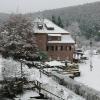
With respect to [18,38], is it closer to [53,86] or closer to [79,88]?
[53,86]

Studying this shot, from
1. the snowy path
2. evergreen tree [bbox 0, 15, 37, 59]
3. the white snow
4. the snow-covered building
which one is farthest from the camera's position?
the snow-covered building

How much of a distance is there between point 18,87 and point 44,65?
13871 millimetres

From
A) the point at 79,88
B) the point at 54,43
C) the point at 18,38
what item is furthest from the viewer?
the point at 54,43

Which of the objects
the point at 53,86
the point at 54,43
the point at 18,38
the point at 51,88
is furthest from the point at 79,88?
the point at 54,43

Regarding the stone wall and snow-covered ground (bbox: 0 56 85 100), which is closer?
the stone wall

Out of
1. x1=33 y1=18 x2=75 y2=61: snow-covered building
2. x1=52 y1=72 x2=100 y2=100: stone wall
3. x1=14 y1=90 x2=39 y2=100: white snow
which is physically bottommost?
x1=14 y1=90 x2=39 y2=100: white snow

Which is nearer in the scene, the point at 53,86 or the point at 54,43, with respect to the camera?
the point at 53,86

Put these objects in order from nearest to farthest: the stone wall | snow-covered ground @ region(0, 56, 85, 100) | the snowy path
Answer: the stone wall
snow-covered ground @ region(0, 56, 85, 100)
the snowy path

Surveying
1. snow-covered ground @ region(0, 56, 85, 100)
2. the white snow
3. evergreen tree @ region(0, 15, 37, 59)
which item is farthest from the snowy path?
evergreen tree @ region(0, 15, 37, 59)

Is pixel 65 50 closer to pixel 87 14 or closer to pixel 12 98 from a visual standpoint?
pixel 12 98

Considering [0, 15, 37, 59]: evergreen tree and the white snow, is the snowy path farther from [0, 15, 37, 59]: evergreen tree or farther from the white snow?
[0, 15, 37, 59]: evergreen tree

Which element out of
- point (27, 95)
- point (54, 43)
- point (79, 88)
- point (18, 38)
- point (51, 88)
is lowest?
point (27, 95)

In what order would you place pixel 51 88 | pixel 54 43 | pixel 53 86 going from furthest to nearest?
pixel 54 43
pixel 53 86
pixel 51 88

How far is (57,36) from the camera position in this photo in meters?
54.8
